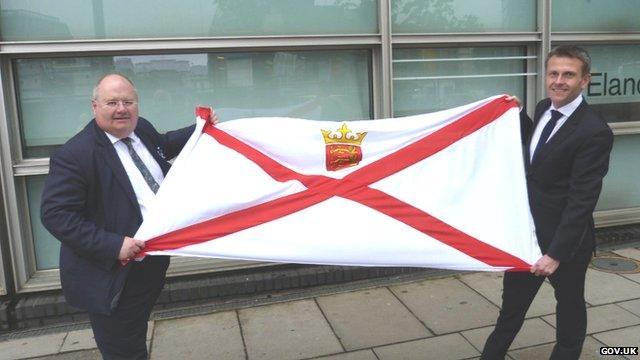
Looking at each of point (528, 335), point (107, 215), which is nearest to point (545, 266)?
point (528, 335)

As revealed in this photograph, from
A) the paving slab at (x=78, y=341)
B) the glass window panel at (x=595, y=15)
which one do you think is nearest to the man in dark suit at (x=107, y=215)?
the paving slab at (x=78, y=341)

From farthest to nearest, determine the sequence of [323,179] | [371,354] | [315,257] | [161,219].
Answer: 1. [371,354]
2. [323,179]
3. [315,257]
4. [161,219]

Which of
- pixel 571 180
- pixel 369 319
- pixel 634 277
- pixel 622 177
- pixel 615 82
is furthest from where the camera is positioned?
pixel 622 177

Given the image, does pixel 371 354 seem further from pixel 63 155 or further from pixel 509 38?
pixel 509 38

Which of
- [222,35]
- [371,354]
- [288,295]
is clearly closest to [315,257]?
[371,354]

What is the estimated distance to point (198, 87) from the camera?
15.8 feet

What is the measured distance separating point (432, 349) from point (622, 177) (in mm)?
3787

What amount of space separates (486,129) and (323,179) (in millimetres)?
1054

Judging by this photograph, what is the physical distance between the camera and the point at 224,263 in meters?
4.98

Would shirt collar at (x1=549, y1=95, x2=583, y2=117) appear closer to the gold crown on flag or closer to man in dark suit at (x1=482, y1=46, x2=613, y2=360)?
man in dark suit at (x1=482, y1=46, x2=613, y2=360)

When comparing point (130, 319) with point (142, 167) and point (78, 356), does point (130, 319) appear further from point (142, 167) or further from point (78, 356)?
point (78, 356)

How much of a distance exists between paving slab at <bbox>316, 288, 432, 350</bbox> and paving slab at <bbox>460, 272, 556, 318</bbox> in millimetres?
797

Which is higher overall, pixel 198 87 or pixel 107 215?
pixel 198 87

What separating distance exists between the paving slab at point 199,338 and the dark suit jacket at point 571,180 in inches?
92.5
